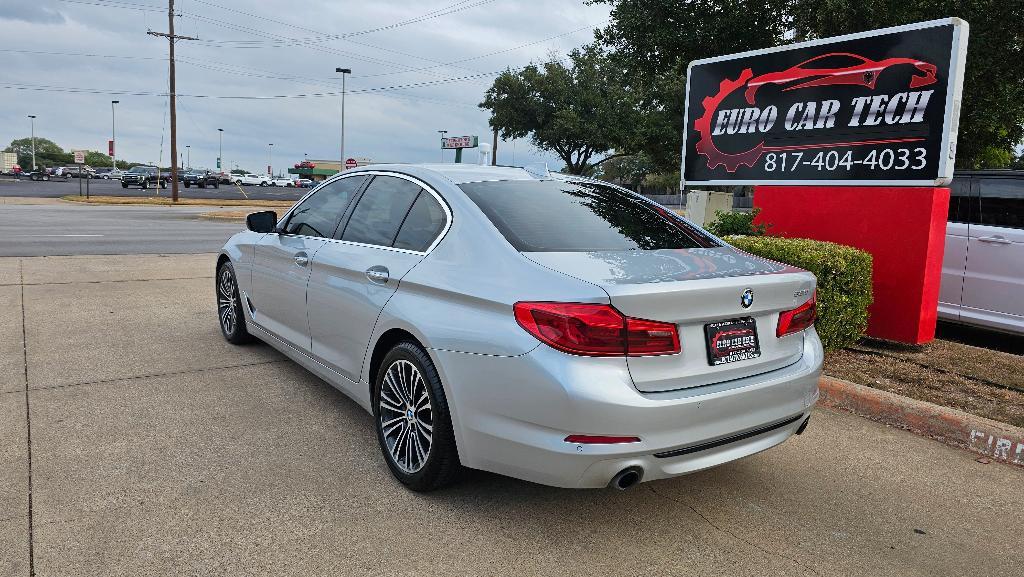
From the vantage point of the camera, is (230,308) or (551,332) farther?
(230,308)

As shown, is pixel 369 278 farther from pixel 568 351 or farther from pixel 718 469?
pixel 718 469

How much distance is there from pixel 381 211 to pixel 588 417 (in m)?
1.93

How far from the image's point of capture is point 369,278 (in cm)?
372

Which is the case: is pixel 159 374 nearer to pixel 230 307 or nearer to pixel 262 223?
pixel 230 307

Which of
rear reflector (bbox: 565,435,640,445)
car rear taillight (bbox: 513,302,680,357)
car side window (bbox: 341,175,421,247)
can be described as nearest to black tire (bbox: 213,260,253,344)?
car side window (bbox: 341,175,421,247)

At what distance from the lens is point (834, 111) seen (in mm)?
6777

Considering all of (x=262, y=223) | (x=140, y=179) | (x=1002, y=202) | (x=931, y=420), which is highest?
(x=140, y=179)

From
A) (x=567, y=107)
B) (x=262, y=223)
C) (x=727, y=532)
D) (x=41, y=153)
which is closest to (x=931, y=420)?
(x=727, y=532)

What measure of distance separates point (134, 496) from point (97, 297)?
5.72 meters

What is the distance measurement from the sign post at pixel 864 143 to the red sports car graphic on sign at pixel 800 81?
0.01m

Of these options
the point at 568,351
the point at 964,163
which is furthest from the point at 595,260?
the point at 964,163

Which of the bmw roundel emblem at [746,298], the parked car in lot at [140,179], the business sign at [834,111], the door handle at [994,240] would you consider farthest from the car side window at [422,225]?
the parked car in lot at [140,179]

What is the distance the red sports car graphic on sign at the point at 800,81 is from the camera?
631 cm

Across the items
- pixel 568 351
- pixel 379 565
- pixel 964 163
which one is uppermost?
pixel 964 163
